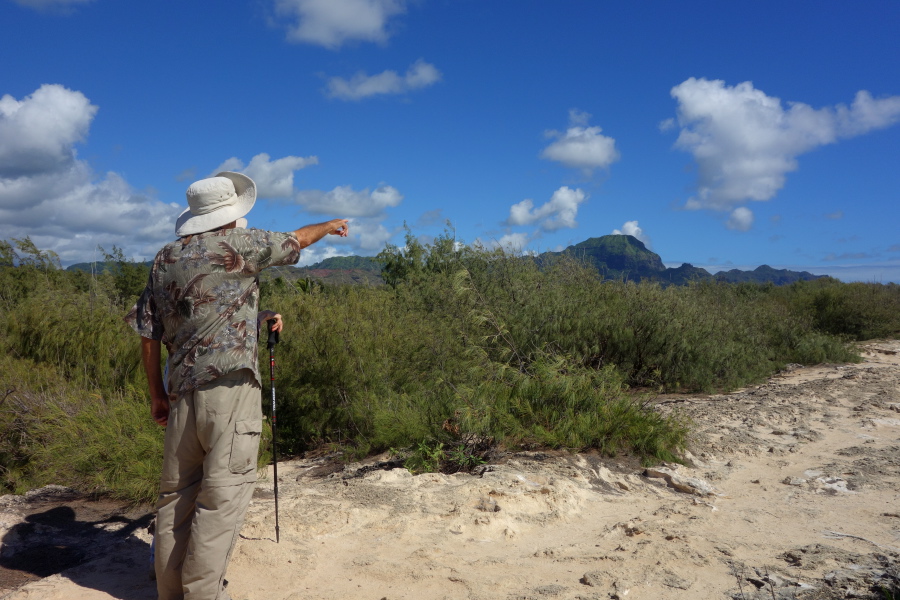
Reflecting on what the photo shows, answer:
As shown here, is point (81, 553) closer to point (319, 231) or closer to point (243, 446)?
point (243, 446)

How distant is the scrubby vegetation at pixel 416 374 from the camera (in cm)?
590

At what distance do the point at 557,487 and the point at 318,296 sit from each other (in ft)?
14.3

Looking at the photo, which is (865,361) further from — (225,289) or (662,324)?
(225,289)

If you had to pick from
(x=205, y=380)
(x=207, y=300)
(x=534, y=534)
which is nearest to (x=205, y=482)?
(x=205, y=380)

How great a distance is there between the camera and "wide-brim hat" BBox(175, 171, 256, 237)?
3.31m

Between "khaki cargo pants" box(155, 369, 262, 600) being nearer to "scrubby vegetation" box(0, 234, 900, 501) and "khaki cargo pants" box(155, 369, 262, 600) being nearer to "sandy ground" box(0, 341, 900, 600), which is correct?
"sandy ground" box(0, 341, 900, 600)

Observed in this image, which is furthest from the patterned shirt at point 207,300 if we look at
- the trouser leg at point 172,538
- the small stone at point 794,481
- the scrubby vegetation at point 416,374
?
the small stone at point 794,481

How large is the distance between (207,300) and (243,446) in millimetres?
739

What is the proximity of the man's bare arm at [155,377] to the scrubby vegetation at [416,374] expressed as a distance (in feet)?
6.69

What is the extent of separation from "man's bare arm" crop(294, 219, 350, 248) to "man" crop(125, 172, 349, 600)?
47 mm

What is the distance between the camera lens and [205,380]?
3.10 meters

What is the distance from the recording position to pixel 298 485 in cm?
560

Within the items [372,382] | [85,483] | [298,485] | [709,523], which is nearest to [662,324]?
[372,382]

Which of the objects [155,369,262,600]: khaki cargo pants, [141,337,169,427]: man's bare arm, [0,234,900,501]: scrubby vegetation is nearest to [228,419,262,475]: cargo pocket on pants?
[155,369,262,600]: khaki cargo pants
